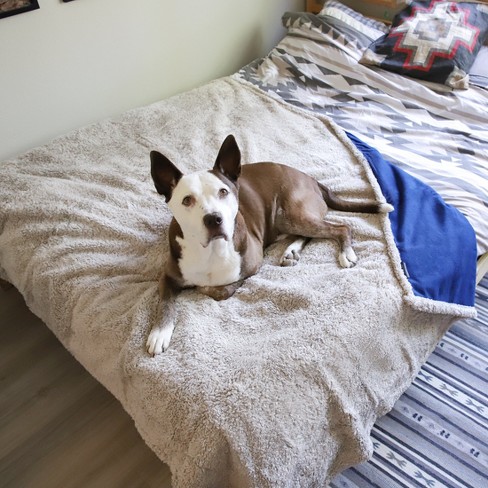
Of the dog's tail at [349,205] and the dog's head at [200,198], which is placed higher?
the dog's head at [200,198]

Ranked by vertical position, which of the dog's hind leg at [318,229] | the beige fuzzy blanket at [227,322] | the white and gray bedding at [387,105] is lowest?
the beige fuzzy blanket at [227,322]

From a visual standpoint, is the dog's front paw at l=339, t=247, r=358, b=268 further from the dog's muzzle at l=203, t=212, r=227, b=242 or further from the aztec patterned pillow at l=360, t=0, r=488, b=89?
the aztec patterned pillow at l=360, t=0, r=488, b=89

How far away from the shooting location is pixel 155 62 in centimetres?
257

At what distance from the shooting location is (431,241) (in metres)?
1.60

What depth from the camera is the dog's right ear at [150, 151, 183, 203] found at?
1.28 m

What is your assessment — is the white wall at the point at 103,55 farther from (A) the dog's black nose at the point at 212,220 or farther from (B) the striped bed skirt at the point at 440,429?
(B) the striped bed skirt at the point at 440,429

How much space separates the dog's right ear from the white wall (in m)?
1.23

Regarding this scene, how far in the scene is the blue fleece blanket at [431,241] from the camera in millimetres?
1505

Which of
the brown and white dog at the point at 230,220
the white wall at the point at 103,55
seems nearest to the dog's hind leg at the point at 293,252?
the brown and white dog at the point at 230,220

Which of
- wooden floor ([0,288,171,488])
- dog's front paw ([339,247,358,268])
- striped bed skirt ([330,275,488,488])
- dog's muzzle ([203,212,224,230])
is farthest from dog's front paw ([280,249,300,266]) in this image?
wooden floor ([0,288,171,488])

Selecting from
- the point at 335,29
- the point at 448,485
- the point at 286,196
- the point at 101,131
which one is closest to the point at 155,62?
the point at 101,131

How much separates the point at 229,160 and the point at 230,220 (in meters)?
0.20

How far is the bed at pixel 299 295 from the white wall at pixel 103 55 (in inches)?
7.3

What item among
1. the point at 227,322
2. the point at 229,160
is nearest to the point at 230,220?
the point at 229,160
